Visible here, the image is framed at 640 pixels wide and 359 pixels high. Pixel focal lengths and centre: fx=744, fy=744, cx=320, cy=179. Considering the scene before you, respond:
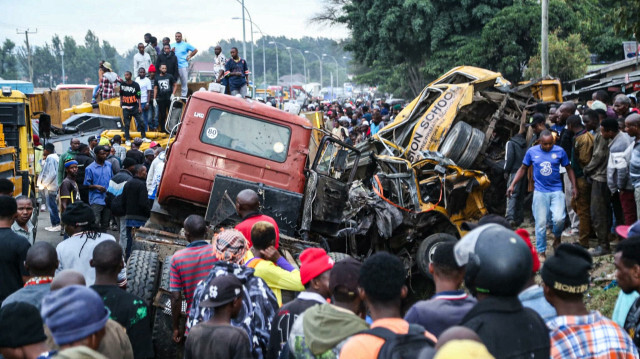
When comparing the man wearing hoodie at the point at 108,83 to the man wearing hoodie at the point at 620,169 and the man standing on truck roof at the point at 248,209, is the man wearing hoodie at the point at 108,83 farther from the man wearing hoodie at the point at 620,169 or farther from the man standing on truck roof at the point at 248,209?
the man standing on truck roof at the point at 248,209

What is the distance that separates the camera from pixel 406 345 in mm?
3479

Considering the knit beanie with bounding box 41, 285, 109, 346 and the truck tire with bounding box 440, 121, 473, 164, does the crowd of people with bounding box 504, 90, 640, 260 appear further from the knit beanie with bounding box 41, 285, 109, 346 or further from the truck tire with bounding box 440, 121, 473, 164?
the knit beanie with bounding box 41, 285, 109, 346

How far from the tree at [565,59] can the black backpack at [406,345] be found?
24.0 meters

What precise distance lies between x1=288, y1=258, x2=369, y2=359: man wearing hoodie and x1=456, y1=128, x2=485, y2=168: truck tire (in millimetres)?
8692

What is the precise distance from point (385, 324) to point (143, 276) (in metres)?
4.53

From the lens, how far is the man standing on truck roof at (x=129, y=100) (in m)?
19.8

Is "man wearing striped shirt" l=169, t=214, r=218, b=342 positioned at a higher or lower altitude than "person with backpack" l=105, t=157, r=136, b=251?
higher

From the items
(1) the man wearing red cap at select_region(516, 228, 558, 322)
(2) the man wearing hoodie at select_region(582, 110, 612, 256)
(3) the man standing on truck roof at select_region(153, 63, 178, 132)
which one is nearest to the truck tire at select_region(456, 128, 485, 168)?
(2) the man wearing hoodie at select_region(582, 110, 612, 256)

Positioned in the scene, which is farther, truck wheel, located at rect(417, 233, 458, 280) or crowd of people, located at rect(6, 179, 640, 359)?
truck wheel, located at rect(417, 233, 458, 280)

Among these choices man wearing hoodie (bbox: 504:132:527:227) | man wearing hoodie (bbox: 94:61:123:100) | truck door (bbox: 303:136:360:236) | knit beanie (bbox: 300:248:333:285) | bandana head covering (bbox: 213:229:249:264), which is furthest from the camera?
man wearing hoodie (bbox: 94:61:123:100)

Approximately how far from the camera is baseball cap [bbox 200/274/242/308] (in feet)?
15.0

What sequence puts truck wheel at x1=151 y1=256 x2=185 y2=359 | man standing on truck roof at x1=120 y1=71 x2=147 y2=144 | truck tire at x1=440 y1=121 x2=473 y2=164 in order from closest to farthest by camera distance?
1. truck wheel at x1=151 y1=256 x2=185 y2=359
2. truck tire at x1=440 y1=121 x2=473 y2=164
3. man standing on truck roof at x1=120 y1=71 x2=147 y2=144

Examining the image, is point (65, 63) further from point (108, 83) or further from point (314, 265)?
point (314, 265)

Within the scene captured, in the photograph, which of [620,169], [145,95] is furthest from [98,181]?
[620,169]
